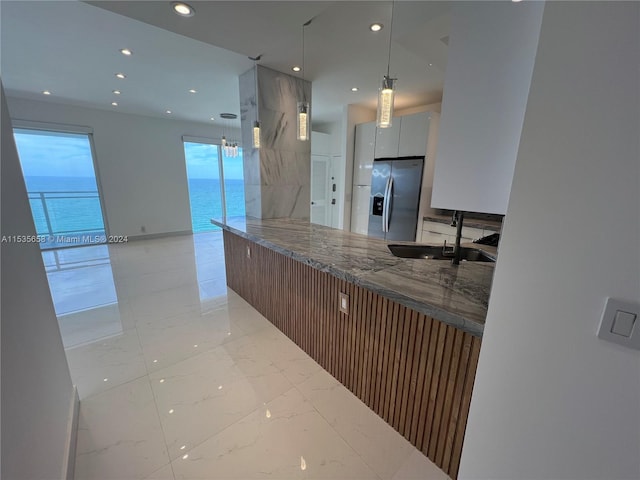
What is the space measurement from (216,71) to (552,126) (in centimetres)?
362

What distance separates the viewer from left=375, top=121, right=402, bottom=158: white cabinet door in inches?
165

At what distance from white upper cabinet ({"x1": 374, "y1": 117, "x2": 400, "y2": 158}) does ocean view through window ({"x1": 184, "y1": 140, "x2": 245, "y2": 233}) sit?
3524 mm

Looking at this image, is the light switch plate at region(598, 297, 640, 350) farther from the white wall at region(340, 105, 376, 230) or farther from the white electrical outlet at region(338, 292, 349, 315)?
the white wall at region(340, 105, 376, 230)

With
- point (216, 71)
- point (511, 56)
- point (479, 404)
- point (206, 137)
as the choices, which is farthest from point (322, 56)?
point (206, 137)

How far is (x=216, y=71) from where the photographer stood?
3186 mm

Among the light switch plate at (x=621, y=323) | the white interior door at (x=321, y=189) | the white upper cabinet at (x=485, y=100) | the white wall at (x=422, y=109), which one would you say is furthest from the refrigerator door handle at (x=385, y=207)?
the light switch plate at (x=621, y=323)

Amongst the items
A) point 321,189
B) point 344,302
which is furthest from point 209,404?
point 321,189

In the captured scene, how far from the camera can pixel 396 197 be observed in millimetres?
4266

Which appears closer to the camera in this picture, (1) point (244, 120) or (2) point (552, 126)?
(2) point (552, 126)

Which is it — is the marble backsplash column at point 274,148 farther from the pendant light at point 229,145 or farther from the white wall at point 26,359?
the white wall at point 26,359

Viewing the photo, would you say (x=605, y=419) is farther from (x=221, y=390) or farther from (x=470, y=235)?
(x=470, y=235)

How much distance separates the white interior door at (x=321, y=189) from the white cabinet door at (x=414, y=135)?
2109 mm

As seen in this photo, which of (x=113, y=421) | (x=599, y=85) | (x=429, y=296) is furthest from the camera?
(x=113, y=421)

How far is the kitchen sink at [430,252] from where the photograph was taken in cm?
195
